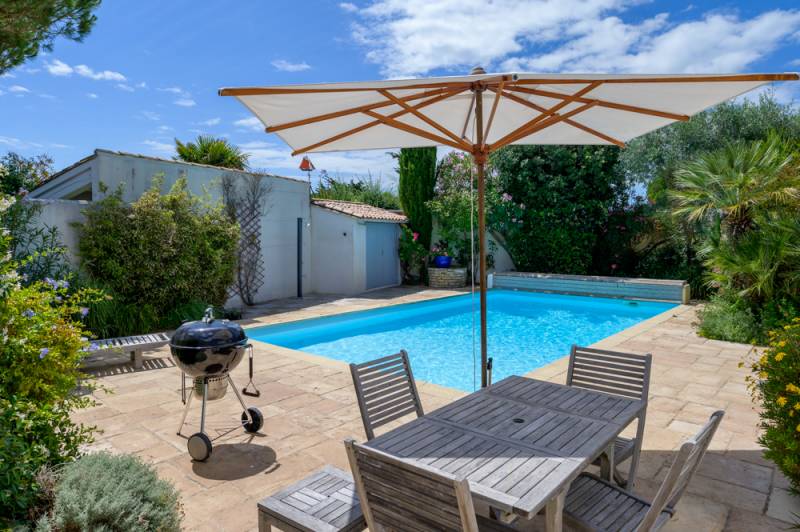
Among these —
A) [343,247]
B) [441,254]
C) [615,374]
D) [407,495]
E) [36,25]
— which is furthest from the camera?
[441,254]

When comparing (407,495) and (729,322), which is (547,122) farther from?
(729,322)

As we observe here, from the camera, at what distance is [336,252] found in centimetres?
1475

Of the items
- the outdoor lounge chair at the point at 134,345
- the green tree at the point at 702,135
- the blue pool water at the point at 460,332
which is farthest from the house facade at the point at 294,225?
the green tree at the point at 702,135

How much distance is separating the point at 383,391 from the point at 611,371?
1.82 meters

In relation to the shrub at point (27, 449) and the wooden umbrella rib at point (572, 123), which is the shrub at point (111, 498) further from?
the wooden umbrella rib at point (572, 123)

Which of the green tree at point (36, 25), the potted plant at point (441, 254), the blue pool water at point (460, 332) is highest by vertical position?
the green tree at point (36, 25)

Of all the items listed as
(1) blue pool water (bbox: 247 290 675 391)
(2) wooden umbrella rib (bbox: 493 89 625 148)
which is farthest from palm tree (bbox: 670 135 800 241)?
(2) wooden umbrella rib (bbox: 493 89 625 148)

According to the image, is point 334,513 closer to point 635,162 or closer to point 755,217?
point 755,217

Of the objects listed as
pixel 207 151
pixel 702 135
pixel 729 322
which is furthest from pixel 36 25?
pixel 702 135

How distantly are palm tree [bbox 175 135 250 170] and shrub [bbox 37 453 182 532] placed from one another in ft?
52.0

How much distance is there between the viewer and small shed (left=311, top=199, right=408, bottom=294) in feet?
47.8

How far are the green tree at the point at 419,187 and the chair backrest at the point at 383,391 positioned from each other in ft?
44.3

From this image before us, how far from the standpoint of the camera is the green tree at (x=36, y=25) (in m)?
6.01

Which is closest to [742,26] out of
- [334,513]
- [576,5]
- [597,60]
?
[597,60]
